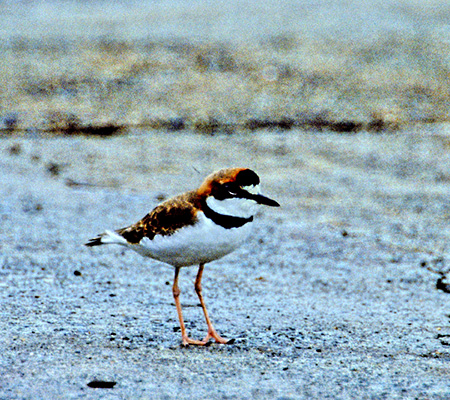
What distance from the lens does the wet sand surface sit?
13.0 ft

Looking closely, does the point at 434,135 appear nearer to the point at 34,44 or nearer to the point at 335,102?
the point at 335,102

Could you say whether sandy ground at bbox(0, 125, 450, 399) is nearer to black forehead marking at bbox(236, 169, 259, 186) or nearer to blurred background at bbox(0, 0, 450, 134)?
blurred background at bbox(0, 0, 450, 134)

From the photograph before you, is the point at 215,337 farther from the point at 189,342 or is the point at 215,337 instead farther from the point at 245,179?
the point at 245,179

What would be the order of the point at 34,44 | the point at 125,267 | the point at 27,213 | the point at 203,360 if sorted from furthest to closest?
the point at 34,44, the point at 27,213, the point at 125,267, the point at 203,360

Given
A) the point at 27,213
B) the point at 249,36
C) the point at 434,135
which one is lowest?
the point at 27,213

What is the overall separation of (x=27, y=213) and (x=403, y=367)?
4.50m

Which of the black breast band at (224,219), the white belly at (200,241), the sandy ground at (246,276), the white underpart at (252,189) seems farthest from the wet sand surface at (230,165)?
the white underpart at (252,189)

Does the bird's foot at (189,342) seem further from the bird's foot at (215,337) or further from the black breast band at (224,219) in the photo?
the black breast band at (224,219)

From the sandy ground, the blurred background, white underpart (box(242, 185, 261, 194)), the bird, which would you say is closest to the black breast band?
the bird

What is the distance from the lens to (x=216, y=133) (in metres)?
10.5

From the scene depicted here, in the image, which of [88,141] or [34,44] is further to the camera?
[34,44]

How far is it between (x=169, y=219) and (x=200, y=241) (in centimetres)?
26

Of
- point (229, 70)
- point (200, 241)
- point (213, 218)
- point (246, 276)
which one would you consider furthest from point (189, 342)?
point (229, 70)

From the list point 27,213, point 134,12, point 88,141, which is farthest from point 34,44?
point 27,213
